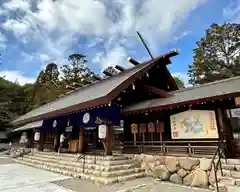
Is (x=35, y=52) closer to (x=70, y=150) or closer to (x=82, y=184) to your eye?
(x=70, y=150)

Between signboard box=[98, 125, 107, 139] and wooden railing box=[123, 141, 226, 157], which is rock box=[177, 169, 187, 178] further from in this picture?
signboard box=[98, 125, 107, 139]

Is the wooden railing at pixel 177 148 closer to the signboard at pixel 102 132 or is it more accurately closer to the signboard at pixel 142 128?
the signboard at pixel 142 128

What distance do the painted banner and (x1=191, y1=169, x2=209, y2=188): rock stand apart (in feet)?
4.85

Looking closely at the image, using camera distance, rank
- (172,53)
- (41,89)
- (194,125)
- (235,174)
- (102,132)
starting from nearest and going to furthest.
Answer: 1. (235,174)
2. (194,125)
3. (102,132)
4. (172,53)
5. (41,89)

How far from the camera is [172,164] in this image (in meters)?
6.71

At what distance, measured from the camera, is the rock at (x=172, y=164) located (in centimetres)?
661

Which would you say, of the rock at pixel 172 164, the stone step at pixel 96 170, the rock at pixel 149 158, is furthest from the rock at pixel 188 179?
the stone step at pixel 96 170

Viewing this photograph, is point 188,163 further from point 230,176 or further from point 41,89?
point 41,89

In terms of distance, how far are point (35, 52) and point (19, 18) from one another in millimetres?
5328

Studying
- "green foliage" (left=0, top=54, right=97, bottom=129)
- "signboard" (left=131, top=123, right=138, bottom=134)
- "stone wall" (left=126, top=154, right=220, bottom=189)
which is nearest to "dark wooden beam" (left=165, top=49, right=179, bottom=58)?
"signboard" (left=131, top=123, right=138, bottom=134)

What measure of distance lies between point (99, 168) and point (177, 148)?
11.4 feet

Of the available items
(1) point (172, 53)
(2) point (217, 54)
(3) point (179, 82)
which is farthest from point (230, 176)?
(3) point (179, 82)

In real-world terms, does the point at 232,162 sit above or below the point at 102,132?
below

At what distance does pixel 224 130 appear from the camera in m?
6.43
